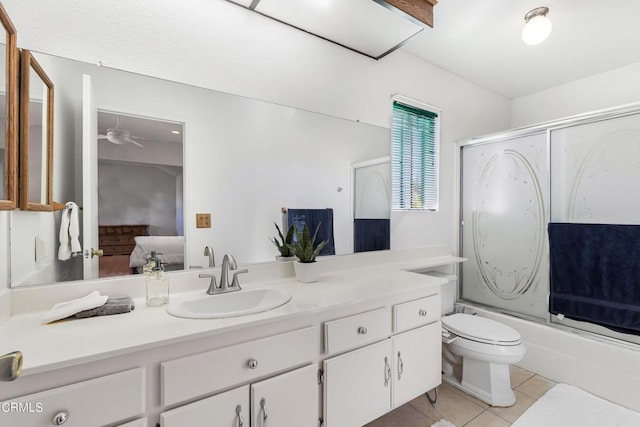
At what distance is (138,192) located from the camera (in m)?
1.33

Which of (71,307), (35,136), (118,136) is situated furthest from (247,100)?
(71,307)

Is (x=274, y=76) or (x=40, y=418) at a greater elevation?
(x=274, y=76)

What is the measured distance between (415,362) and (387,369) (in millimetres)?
228

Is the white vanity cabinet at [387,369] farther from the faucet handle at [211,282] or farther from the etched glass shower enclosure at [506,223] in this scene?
the etched glass shower enclosure at [506,223]

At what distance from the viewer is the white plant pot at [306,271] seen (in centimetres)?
161

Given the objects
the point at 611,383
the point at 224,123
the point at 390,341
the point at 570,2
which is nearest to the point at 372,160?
the point at 224,123

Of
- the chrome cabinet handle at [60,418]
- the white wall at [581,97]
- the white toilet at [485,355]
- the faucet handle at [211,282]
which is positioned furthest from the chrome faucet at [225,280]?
the white wall at [581,97]

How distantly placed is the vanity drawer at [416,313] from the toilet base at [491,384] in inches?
21.4

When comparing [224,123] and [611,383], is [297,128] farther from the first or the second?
[611,383]

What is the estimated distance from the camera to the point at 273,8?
1572 mm

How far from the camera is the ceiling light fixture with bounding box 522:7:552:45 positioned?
1778 millimetres

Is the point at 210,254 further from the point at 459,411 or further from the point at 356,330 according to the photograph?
the point at 459,411

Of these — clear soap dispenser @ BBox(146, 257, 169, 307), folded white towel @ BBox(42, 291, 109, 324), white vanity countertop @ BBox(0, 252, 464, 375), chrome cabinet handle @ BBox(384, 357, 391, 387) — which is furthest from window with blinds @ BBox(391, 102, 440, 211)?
folded white towel @ BBox(42, 291, 109, 324)

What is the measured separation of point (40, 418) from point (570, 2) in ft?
9.90
